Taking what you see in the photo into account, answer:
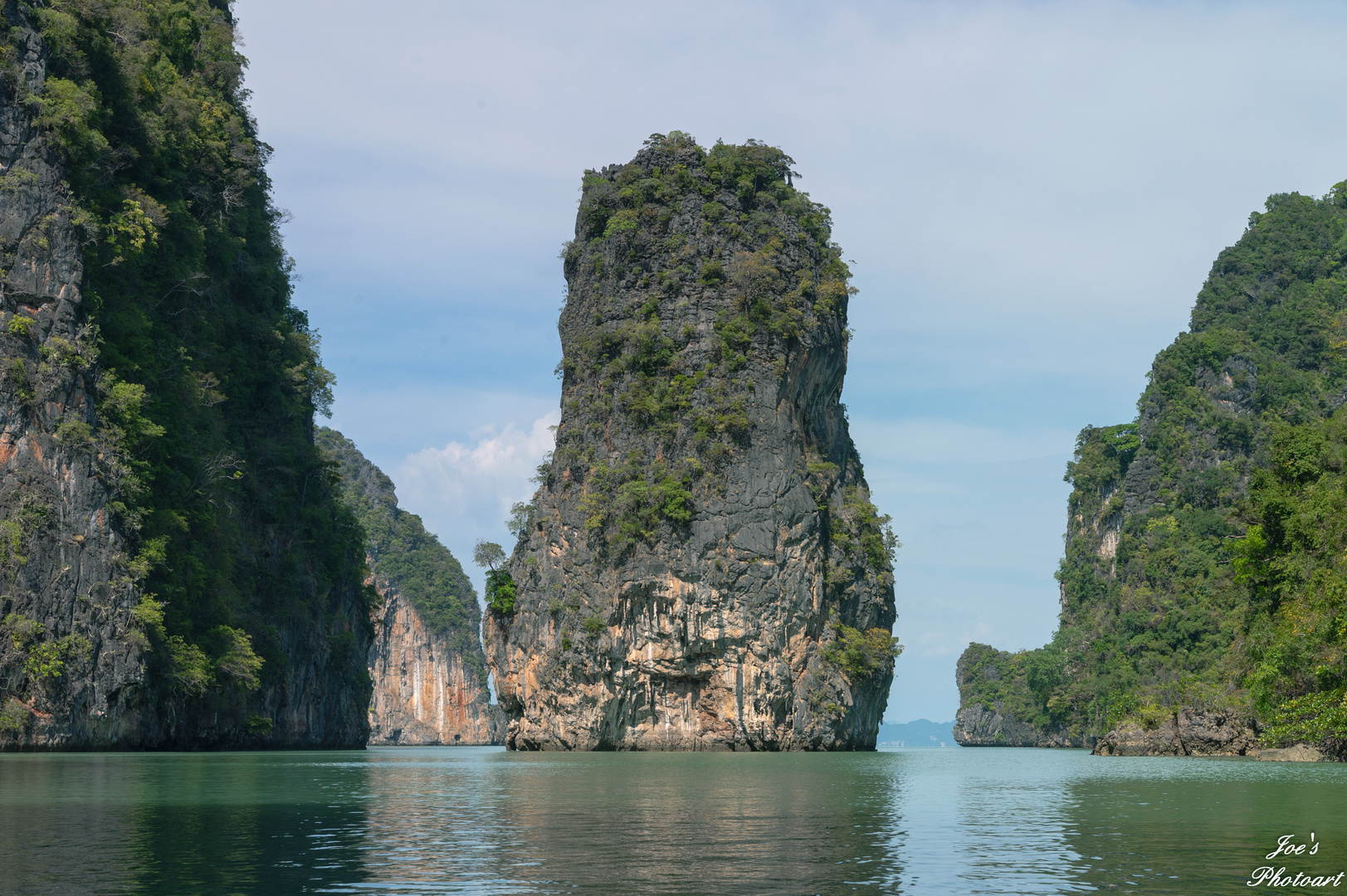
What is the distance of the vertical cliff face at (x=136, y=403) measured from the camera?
3575 cm

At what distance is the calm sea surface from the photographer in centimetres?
1067

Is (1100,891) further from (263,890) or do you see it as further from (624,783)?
(624,783)

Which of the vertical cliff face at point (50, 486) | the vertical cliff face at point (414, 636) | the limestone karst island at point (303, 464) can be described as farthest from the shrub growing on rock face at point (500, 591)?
the vertical cliff face at point (414, 636)

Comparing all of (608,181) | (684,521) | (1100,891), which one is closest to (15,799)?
(1100,891)

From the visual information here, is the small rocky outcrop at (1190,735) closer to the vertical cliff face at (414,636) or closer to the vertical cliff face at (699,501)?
the vertical cliff face at (699,501)

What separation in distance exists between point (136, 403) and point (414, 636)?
111550 mm

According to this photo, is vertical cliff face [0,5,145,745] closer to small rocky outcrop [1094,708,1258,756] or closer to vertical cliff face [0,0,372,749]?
vertical cliff face [0,0,372,749]

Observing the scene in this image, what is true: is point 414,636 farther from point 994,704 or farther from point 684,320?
point 684,320

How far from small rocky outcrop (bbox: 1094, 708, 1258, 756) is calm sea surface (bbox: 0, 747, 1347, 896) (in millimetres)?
16993

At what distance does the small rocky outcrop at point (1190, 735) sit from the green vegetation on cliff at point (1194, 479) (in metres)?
0.67

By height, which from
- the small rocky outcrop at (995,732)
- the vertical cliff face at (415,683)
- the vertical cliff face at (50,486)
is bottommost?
the small rocky outcrop at (995,732)

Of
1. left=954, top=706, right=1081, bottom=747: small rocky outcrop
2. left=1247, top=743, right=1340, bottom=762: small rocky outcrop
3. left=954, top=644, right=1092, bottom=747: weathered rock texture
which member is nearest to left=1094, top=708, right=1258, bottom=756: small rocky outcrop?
left=1247, top=743, right=1340, bottom=762: small rocky outcrop

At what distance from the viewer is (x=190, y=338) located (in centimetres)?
4694
